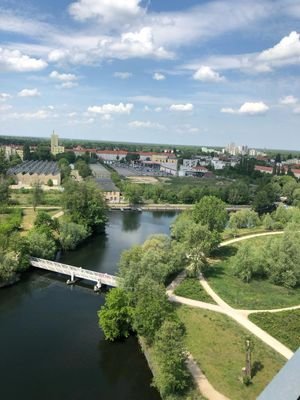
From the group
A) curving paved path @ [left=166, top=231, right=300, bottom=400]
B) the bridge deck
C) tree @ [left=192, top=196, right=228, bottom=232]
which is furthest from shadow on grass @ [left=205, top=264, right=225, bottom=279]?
tree @ [left=192, top=196, right=228, bottom=232]

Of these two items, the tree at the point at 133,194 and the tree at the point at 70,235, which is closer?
the tree at the point at 70,235

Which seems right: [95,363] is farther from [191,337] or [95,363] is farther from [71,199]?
[71,199]

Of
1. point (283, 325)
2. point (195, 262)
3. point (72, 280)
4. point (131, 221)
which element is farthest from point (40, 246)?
point (131, 221)

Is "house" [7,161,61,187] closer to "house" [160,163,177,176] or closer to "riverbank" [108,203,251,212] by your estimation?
"riverbank" [108,203,251,212]

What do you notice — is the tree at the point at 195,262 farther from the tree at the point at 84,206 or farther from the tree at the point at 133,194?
the tree at the point at 133,194

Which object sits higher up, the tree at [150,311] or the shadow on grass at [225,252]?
the tree at [150,311]

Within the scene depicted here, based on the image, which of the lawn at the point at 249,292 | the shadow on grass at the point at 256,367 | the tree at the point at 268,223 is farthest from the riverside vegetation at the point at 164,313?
the tree at the point at 268,223

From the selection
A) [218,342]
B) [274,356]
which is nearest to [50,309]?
[218,342]
